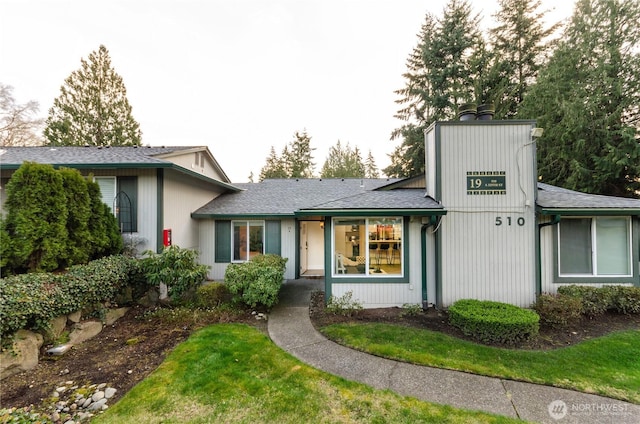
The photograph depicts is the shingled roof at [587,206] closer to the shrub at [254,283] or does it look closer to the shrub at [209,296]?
the shrub at [254,283]

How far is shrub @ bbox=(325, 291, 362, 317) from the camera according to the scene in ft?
19.1

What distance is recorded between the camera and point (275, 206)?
32.7 feet

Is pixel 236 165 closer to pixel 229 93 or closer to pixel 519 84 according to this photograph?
pixel 229 93

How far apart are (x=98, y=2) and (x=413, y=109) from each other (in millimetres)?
18354

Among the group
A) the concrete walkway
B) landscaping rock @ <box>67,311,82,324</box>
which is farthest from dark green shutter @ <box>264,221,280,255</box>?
landscaping rock @ <box>67,311,82,324</box>

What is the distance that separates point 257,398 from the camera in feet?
10.2

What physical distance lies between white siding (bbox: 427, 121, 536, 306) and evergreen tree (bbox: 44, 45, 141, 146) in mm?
24085

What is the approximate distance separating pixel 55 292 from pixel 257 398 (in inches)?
164

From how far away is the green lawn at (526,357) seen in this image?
347cm

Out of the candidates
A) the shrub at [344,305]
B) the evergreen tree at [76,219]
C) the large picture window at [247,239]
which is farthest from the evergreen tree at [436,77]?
the evergreen tree at [76,219]

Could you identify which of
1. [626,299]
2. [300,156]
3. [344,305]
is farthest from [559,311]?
[300,156]

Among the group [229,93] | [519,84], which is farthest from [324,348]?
[519,84]

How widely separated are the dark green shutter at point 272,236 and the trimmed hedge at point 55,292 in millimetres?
4385

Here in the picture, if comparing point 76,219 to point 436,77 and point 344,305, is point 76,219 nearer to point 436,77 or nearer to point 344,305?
point 344,305
